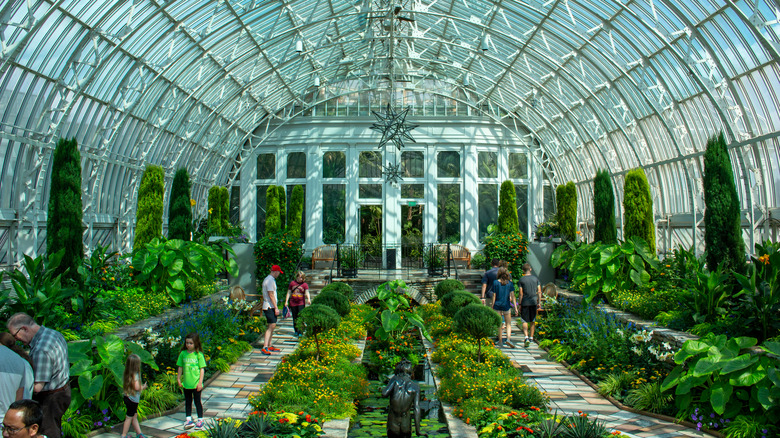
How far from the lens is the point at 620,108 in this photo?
59.5 ft

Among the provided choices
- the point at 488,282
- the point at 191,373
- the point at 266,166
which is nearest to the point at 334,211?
the point at 266,166

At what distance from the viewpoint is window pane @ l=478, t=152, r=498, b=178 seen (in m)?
23.6

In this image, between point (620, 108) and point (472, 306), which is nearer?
point (472, 306)

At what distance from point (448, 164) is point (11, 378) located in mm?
20274

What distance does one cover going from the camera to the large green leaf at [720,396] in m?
5.48

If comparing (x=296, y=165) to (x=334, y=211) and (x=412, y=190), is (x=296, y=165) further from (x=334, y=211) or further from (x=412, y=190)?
(x=412, y=190)

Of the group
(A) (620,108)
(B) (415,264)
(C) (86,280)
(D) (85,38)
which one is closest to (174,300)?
(C) (86,280)

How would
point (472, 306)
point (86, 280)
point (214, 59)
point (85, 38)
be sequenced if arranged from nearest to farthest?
1. point (86, 280)
2. point (472, 306)
3. point (85, 38)
4. point (214, 59)

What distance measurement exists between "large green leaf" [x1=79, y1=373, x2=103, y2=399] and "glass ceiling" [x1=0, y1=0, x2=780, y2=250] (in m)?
6.98

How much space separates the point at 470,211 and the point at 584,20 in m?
9.39

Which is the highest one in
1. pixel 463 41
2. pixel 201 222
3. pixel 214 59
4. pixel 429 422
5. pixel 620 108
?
pixel 463 41

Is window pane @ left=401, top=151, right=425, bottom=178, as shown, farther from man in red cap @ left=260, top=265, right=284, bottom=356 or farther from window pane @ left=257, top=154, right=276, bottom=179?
man in red cap @ left=260, top=265, right=284, bottom=356

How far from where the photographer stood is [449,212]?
2339 cm

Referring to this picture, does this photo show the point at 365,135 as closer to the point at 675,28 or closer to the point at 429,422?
the point at 675,28
